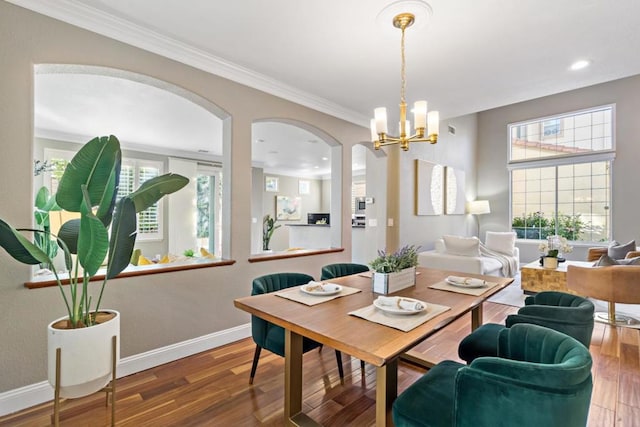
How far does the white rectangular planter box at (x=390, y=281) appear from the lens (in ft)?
6.32

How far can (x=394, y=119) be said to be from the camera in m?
4.47

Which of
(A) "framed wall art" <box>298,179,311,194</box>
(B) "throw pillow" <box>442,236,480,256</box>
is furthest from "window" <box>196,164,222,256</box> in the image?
(B) "throw pillow" <box>442,236,480,256</box>

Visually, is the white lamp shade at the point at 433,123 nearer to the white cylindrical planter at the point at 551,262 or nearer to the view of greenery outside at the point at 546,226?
the white cylindrical planter at the point at 551,262

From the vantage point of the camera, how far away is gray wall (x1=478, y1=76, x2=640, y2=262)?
587 centimetres

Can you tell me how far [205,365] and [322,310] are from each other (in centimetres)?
147

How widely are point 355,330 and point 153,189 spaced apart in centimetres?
132

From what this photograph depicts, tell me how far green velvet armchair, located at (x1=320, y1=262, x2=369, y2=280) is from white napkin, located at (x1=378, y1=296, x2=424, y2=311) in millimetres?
1105

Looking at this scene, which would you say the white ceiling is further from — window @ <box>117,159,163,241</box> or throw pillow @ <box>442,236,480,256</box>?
window @ <box>117,159,163,241</box>

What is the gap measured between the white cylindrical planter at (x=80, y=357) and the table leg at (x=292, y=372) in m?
0.94

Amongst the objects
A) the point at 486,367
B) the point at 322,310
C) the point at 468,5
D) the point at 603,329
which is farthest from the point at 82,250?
the point at 603,329

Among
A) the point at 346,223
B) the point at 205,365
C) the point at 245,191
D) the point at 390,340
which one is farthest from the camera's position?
the point at 346,223

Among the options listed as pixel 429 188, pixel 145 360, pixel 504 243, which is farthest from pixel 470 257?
pixel 145 360

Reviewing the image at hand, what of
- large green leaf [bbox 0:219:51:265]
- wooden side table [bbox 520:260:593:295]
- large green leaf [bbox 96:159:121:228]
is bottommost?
wooden side table [bbox 520:260:593:295]

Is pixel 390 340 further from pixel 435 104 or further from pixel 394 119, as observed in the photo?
pixel 394 119
